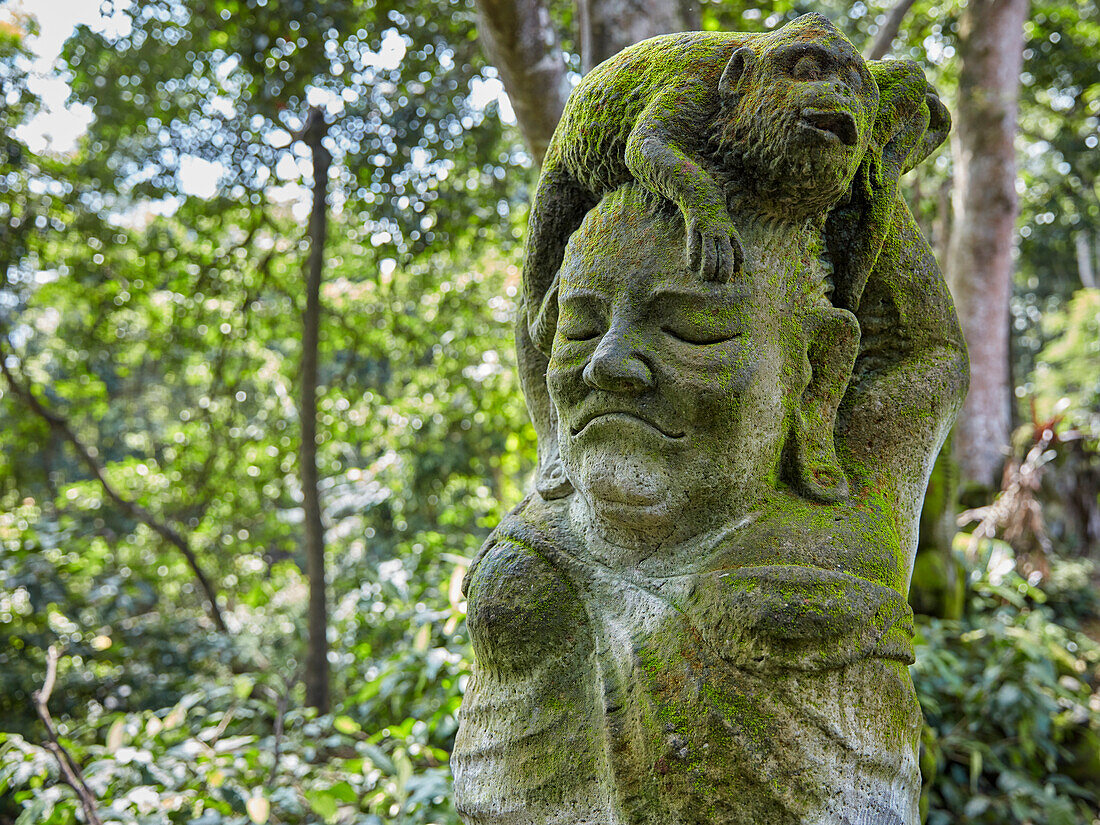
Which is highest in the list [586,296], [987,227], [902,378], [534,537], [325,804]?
[987,227]

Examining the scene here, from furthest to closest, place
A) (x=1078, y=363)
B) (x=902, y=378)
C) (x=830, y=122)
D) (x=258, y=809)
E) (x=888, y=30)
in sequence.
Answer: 1. (x=1078, y=363)
2. (x=888, y=30)
3. (x=258, y=809)
4. (x=902, y=378)
5. (x=830, y=122)

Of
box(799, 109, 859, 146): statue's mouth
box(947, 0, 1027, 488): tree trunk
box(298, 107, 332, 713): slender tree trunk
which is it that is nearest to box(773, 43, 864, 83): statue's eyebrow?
box(799, 109, 859, 146): statue's mouth

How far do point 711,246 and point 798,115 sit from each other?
238mm

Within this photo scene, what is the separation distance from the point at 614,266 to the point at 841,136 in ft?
1.34

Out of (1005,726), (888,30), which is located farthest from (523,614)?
(888,30)

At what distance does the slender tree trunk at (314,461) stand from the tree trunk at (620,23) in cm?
213

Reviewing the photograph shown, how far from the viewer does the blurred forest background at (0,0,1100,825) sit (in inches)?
109

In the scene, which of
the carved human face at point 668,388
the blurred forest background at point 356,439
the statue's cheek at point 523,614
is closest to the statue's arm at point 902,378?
the carved human face at point 668,388

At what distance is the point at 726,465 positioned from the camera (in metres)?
1.30

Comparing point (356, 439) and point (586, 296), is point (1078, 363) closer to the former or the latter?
point (356, 439)

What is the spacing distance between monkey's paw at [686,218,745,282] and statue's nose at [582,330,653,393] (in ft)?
0.57

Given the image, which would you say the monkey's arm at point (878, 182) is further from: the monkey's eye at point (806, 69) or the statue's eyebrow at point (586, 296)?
the statue's eyebrow at point (586, 296)

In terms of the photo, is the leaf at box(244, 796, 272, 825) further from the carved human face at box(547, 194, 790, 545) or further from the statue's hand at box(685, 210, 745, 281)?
the statue's hand at box(685, 210, 745, 281)

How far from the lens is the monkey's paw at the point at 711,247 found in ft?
4.17
